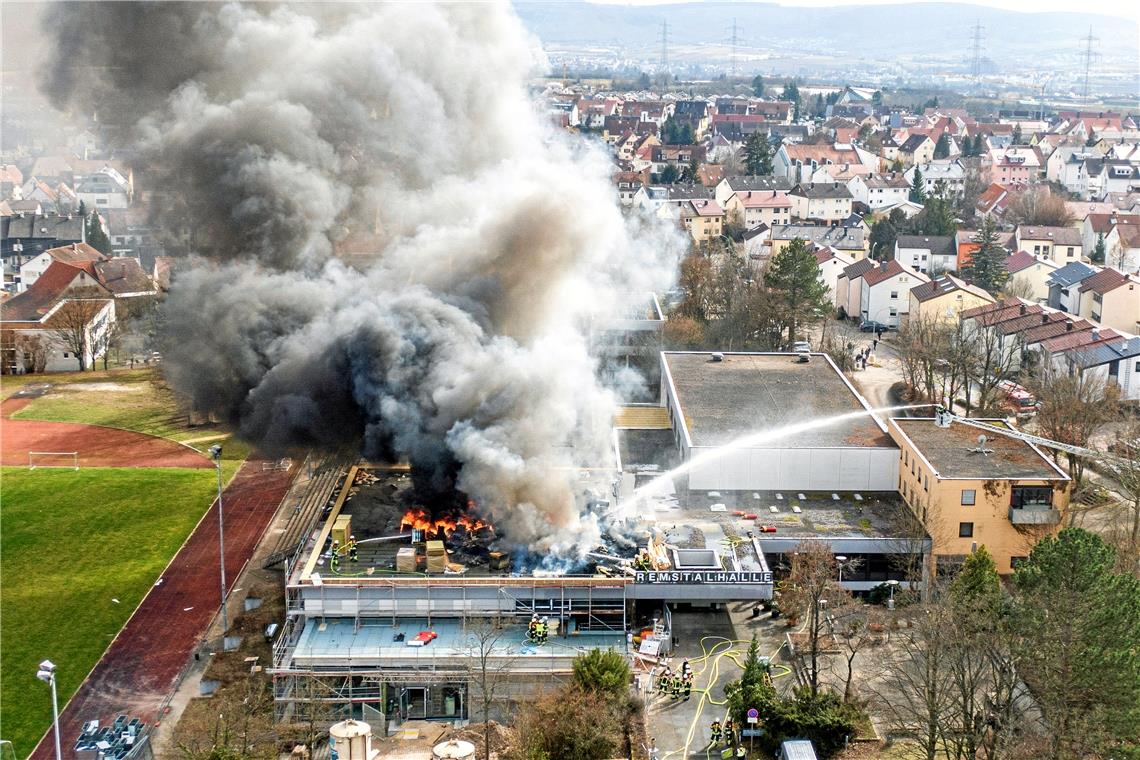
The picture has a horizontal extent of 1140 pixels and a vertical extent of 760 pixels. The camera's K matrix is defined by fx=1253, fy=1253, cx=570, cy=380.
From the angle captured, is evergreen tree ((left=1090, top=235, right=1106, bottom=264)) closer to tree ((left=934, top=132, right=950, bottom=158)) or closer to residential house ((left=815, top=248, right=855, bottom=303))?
residential house ((left=815, top=248, right=855, bottom=303))

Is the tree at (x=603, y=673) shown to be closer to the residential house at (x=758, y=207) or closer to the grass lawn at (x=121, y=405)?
the grass lawn at (x=121, y=405)

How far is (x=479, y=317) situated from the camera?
32.6 meters

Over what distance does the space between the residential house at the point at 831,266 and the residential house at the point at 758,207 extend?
562 inches

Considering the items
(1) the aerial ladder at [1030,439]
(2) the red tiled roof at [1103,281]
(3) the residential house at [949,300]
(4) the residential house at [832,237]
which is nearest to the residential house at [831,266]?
(4) the residential house at [832,237]

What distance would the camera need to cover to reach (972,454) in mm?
32156

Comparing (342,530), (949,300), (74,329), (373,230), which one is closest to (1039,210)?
(949,300)

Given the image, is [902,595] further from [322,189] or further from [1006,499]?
[322,189]

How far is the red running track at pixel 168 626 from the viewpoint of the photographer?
2552cm

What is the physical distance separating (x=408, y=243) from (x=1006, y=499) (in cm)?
1806

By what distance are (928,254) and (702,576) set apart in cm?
4462

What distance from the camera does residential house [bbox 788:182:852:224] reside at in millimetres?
83188

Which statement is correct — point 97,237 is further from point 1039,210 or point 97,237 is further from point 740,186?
point 1039,210

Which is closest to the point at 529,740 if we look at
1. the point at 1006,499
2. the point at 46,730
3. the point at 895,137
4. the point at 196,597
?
the point at 46,730

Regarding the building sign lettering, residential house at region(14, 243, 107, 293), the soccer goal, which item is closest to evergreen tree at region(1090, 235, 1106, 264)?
the building sign lettering
